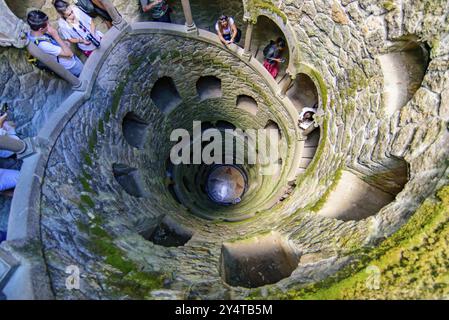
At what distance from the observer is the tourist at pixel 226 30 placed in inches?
356

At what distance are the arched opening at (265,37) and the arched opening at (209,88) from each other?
6.15 feet

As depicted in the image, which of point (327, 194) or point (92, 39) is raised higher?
point (92, 39)

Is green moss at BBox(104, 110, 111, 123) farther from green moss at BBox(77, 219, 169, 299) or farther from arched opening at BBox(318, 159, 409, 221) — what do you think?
arched opening at BBox(318, 159, 409, 221)

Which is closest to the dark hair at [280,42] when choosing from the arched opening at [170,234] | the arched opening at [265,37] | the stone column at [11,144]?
the arched opening at [265,37]

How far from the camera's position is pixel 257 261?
240 inches

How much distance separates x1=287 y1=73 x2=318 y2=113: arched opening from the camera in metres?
9.43

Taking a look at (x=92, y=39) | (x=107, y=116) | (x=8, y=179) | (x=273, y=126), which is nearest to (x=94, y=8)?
(x=92, y=39)

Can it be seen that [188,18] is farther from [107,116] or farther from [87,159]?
[87,159]

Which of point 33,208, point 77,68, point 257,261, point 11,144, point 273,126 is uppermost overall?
point 273,126

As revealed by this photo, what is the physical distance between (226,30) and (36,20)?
5.07 meters

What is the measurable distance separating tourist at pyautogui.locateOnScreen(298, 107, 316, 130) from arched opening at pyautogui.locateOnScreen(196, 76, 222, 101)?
386cm

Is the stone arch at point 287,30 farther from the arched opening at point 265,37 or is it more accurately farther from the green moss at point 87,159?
the green moss at point 87,159

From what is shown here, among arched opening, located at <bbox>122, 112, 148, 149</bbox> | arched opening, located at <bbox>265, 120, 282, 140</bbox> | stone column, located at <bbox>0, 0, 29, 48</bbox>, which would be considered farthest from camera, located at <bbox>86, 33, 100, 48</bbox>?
arched opening, located at <bbox>265, 120, 282, 140</bbox>

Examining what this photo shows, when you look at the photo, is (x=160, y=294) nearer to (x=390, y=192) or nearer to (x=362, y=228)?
(x=362, y=228)
